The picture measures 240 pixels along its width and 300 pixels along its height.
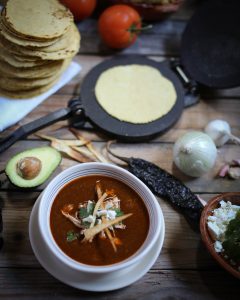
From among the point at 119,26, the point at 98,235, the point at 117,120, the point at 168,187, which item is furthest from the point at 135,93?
the point at 98,235

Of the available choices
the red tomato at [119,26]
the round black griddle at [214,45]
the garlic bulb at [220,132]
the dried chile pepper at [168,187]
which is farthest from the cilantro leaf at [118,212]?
the red tomato at [119,26]

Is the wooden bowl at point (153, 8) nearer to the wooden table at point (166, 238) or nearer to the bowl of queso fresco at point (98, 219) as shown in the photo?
the wooden table at point (166, 238)

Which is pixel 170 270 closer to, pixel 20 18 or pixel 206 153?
pixel 206 153

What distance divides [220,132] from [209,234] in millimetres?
432

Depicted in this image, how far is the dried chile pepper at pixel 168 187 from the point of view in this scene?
119 cm

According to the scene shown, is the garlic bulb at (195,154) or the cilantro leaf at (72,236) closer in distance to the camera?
the cilantro leaf at (72,236)

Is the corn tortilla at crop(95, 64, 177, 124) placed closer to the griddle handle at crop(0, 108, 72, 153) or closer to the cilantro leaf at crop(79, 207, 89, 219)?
the griddle handle at crop(0, 108, 72, 153)

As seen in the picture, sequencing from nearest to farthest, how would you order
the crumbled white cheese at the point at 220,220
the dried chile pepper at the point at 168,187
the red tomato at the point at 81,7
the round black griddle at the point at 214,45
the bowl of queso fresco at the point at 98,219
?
the bowl of queso fresco at the point at 98,219 < the crumbled white cheese at the point at 220,220 < the dried chile pepper at the point at 168,187 < the round black griddle at the point at 214,45 < the red tomato at the point at 81,7

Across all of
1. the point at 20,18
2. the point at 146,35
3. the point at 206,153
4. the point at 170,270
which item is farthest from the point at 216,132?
the point at 20,18

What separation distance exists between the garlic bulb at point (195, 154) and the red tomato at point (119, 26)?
1.88 feet

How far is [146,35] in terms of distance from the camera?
175cm

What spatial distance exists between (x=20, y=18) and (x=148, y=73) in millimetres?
537

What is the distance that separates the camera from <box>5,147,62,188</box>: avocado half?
114cm

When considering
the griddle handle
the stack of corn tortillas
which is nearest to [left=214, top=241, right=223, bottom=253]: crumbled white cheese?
the griddle handle
